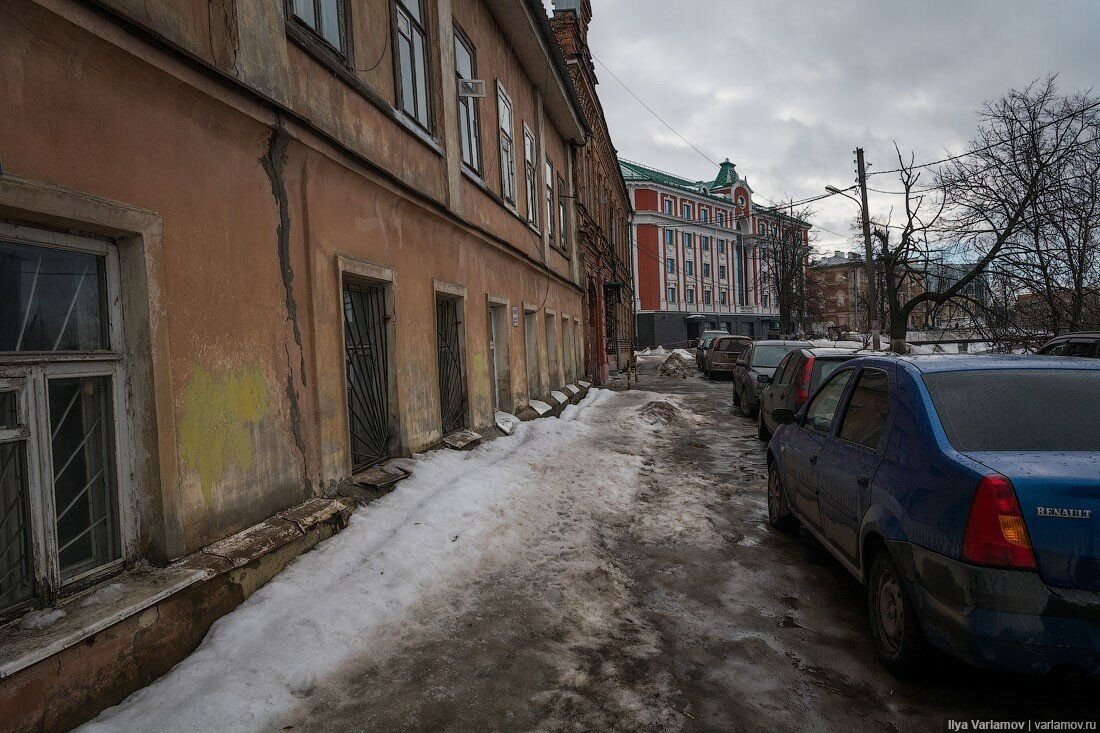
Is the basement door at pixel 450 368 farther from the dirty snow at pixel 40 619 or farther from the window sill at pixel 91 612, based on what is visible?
the dirty snow at pixel 40 619

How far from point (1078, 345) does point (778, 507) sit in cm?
383

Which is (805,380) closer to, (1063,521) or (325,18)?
(1063,521)

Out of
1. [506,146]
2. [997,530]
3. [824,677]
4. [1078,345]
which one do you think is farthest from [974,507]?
[506,146]

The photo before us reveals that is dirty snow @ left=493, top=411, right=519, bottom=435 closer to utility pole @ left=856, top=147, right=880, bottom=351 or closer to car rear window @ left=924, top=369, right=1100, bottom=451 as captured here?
car rear window @ left=924, top=369, right=1100, bottom=451

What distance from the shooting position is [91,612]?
2754 millimetres

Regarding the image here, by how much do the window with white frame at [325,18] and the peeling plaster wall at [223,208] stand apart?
36 cm

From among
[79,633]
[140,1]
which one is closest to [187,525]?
[79,633]

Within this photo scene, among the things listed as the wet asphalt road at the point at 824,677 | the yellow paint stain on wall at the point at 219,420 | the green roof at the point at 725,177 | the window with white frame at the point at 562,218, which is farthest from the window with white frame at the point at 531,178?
the green roof at the point at 725,177

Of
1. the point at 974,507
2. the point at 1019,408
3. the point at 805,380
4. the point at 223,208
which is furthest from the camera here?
the point at 805,380

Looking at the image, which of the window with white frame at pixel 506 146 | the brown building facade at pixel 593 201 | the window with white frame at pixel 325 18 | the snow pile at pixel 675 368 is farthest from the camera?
the snow pile at pixel 675 368

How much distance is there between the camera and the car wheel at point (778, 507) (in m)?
5.57

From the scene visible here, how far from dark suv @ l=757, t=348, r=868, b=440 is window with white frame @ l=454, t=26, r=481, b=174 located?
5506 millimetres

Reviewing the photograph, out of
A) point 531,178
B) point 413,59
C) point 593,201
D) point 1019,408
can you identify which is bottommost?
point 1019,408

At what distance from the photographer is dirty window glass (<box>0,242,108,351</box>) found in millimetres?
2775
